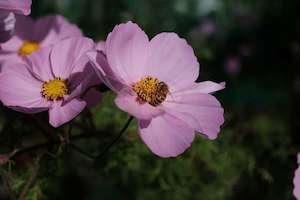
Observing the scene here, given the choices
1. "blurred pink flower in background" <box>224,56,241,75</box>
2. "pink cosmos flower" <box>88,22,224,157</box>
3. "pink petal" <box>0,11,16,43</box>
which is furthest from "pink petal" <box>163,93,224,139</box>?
"blurred pink flower in background" <box>224,56,241,75</box>

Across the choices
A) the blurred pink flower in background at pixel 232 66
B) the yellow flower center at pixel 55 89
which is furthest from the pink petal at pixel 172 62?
the blurred pink flower in background at pixel 232 66

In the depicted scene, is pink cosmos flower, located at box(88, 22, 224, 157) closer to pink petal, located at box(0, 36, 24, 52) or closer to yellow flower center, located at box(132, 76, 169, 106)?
yellow flower center, located at box(132, 76, 169, 106)

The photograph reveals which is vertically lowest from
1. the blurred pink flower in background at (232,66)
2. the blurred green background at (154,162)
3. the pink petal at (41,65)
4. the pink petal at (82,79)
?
the blurred pink flower in background at (232,66)

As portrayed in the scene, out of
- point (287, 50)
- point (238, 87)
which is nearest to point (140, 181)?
point (238, 87)

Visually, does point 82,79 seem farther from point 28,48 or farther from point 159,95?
point 28,48

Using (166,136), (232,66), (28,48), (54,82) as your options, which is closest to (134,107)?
(166,136)

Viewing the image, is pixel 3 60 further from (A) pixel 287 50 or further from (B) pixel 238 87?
(A) pixel 287 50

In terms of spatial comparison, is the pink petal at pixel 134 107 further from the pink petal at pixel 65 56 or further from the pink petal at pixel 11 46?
the pink petal at pixel 11 46
